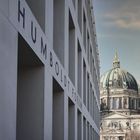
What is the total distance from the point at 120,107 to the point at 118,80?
33.3ft

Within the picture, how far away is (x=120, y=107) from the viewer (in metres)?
168

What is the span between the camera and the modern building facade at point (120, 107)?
16450 centimetres

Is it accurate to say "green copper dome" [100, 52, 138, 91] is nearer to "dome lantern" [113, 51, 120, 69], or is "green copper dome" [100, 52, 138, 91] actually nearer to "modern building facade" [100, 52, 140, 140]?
"modern building facade" [100, 52, 140, 140]

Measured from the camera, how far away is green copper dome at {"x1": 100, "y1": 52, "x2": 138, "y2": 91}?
17245 cm

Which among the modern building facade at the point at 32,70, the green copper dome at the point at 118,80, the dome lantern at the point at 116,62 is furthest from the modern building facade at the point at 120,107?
the modern building facade at the point at 32,70

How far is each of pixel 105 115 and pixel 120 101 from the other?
6778 mm

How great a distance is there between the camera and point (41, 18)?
10938 millimetres

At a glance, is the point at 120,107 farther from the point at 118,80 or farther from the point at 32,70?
the point at 32,70

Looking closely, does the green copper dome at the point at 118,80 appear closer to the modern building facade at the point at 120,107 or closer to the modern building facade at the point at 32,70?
the modern building facade at the point at 120,107

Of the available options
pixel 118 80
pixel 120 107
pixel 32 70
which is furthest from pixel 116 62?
pixel 32 70

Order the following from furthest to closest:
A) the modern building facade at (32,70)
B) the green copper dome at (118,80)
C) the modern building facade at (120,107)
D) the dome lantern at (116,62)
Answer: the dome lantern at (116,62) → the green copper dome at (118,80) → the modern building facade at (120,107) → the modern building facade at (32,70)

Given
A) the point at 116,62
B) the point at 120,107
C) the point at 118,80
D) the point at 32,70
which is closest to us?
the point at 32,70

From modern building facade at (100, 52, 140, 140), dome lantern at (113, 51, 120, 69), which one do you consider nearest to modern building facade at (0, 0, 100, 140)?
modern building facade at (100, 52, 140, 140)

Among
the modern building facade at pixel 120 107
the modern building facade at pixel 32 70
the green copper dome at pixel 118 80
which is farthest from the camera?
the green copper dome at pixel 118 80
